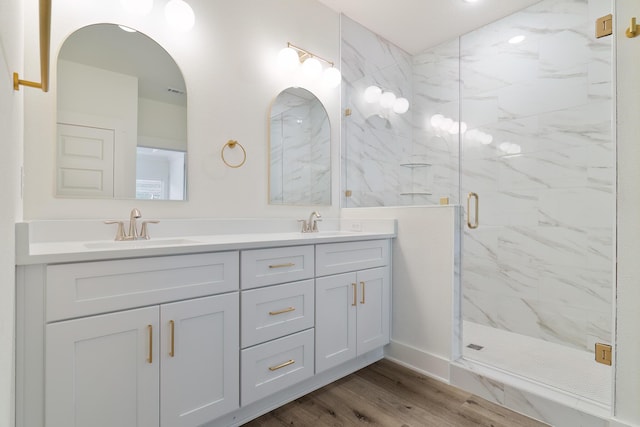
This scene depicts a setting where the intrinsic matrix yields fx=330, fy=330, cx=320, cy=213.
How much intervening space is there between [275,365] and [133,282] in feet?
2.55

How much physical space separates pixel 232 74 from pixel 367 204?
1.48 meters

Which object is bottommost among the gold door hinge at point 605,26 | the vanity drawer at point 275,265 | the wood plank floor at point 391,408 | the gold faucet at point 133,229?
the wood plank floor at point 391,408

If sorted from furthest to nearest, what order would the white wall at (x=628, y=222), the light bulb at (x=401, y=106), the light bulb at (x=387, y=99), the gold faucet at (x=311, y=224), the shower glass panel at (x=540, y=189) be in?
the light bulb at (x=401, y=106)
the light bulb at (x=387, y=99)
the gold faucet at (x=311, y=224)
the shower glass panel at (x=540, y=189)
the white wall at (x=628, y=222)

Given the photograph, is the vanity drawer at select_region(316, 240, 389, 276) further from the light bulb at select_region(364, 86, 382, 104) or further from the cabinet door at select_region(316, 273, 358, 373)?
the light bulb at select_region(364, 86, 382, 104)

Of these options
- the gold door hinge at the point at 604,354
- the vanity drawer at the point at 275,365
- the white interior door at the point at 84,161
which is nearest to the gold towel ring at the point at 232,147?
the white interior door at the point at 84,161

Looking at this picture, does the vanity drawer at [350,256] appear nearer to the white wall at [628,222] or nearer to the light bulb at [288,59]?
the white wall at [628,222]

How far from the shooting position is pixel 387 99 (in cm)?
306

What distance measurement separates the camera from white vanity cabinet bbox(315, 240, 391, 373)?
182cm

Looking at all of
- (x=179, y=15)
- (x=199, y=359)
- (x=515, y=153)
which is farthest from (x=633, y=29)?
(x=199, y=359)

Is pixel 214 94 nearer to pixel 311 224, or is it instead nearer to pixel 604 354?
pixel 311 224

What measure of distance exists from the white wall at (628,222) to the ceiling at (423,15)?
4.55 ft

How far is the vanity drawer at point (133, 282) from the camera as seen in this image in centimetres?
106

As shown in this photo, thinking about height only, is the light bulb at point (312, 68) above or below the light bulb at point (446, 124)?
above

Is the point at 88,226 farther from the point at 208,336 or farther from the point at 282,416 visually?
the point at 282,416
